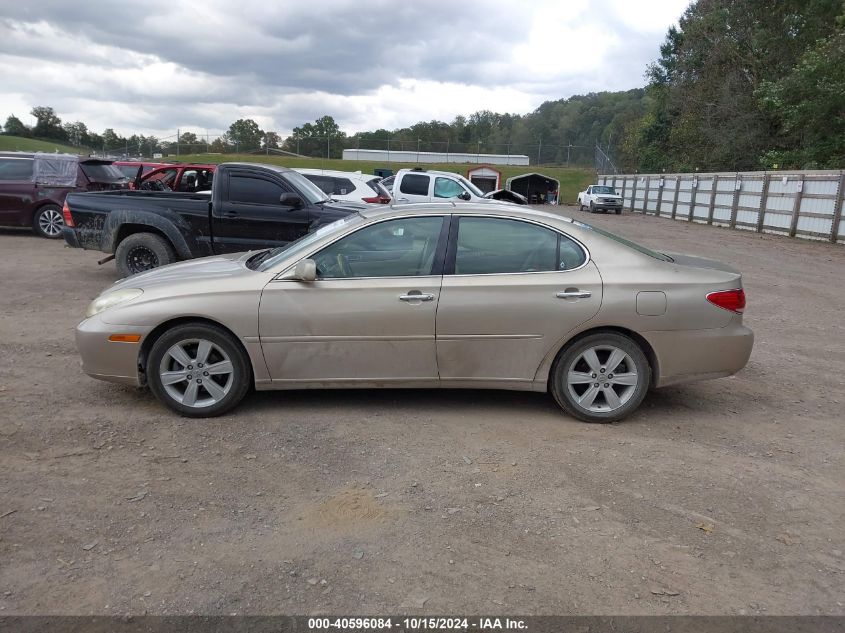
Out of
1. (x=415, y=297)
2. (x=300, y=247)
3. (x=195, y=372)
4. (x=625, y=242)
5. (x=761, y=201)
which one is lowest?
(x=195, y=372)

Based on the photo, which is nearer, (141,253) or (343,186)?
(141,253)

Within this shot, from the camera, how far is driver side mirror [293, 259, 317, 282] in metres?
4.56

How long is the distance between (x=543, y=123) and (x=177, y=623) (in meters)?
121

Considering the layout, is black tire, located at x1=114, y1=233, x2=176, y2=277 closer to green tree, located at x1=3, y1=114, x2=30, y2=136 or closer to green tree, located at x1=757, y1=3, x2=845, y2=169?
green tree, located at x1=757, y1=3, x2=845, y2=169

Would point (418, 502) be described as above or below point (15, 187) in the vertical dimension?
below

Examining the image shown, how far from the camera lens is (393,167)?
6388 cm

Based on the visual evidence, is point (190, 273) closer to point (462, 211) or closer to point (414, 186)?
point (462, 211)

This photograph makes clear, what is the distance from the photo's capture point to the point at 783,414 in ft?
16.7

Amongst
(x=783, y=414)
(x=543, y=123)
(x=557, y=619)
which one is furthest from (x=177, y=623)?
(x=543, y=123)

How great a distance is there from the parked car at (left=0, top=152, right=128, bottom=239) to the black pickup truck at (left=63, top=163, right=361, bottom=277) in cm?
635

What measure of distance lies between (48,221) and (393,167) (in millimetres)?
50886

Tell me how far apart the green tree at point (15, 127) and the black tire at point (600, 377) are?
83806mm

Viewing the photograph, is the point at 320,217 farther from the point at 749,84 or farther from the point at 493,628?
the point at 749,84

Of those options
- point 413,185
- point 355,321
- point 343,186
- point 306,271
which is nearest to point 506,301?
point 355,321
